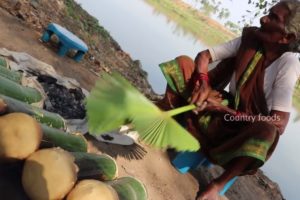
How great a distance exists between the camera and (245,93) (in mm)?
3135

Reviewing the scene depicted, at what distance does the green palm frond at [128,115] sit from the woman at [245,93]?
122cm

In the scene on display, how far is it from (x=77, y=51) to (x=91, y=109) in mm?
3662

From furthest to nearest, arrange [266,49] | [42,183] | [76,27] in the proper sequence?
[76,27] → [266,49] → [42,183]

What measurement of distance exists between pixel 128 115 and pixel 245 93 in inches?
67.0

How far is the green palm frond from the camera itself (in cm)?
156

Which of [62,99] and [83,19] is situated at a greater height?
[62,99]

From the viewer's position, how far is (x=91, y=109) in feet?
5.06

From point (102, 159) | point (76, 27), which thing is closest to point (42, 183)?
point (102, 159)

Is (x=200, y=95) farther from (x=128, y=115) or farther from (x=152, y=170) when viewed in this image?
(x=128, y=115)

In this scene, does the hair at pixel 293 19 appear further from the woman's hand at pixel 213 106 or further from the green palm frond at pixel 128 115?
the green palm frond at pixel 128 115

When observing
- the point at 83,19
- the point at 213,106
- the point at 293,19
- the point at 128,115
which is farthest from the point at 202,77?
the point at 83,19

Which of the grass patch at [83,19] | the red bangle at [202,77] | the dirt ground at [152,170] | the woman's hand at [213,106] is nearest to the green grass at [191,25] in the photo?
the grass patch at [83,19]

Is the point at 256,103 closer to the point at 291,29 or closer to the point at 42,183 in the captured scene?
the point at 291,29

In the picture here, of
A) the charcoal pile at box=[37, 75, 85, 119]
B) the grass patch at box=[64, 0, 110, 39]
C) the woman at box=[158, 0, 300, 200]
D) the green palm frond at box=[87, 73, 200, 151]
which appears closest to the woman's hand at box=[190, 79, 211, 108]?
the woman at box=[158, 0, 300, 200]
